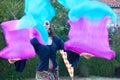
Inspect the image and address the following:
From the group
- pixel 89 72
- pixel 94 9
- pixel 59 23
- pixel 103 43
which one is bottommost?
pixel 89 72

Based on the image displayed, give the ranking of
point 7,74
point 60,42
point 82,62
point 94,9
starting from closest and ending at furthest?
1. point 94,9
2. point 60,42
3. point 7,74
4. point 82,62

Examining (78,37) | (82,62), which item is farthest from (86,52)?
(82,62)

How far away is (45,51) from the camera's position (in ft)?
23.7

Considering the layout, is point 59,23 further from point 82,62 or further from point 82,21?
point 82,21

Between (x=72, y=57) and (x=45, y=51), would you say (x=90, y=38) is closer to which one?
(x=72, y=57)

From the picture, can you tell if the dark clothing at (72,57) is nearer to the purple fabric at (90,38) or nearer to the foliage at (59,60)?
the purple fabric at (90,38)

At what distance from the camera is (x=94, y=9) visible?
6.54 meters

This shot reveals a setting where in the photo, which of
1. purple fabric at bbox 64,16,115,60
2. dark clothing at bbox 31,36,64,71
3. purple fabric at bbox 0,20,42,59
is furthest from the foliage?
purple fabric at bbox 64,16,115,60

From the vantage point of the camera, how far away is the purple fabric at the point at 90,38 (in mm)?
6555

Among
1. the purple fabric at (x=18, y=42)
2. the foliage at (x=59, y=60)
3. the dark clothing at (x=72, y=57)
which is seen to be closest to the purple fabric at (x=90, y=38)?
the dark clothing at (x=72, y=57)

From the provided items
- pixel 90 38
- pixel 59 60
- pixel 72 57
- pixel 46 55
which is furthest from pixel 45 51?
pixel 59 60

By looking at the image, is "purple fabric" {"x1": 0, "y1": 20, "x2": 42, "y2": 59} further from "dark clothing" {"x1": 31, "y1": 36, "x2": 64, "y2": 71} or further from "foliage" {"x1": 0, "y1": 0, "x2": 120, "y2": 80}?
"foliage" {"x1": 0, "y1": 0, "x2": 120, "y2": 80}

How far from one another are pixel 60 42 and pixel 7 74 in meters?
7.64

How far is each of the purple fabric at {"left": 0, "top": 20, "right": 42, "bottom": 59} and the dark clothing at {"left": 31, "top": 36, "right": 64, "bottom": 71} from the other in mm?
177
